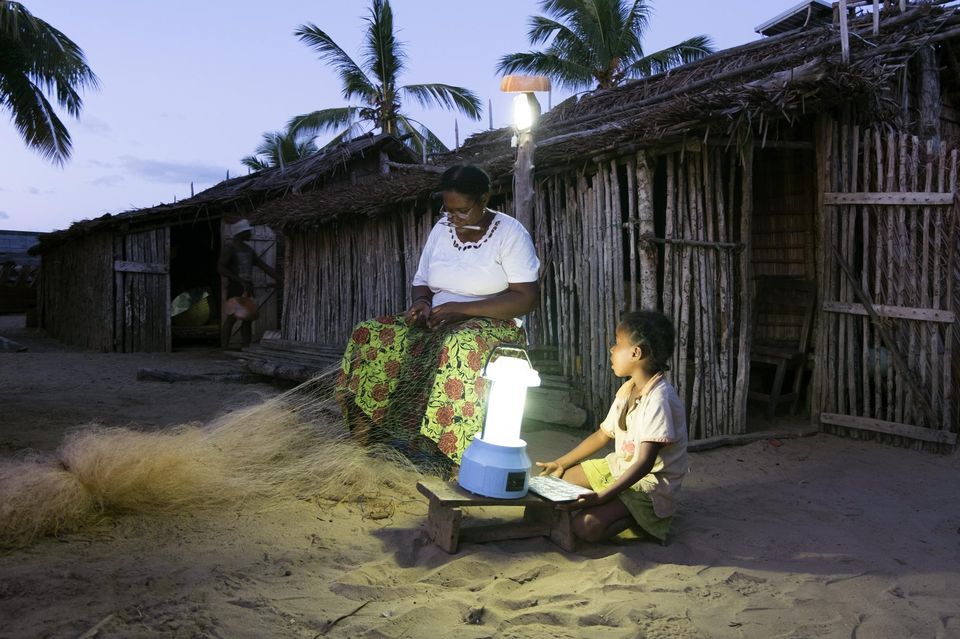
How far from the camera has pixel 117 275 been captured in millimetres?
11695

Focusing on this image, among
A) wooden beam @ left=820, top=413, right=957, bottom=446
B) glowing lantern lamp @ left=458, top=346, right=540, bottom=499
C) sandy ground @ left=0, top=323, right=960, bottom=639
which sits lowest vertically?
sandy ground @ left=0, top=323, right=960, bottom=639

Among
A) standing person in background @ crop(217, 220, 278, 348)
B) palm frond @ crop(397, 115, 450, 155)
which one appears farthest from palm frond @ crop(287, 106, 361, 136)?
standing person in background @ crop(217, 220, 278, 348)

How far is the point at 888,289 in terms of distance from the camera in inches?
187

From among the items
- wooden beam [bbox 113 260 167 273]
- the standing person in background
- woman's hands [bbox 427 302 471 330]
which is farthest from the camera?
wooden beam [bbox 113 260 167 273]

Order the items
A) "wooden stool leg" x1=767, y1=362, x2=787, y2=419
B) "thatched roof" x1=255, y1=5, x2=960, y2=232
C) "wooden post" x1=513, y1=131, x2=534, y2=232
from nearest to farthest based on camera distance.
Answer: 1. "thatched roof" x1=255, y1=5, x2=960, y2=232
2. "wooden post" x1=513, y1=131, x2=534, y2=232
3. "wooden stool leg" x1=767, y1=362, x2=787, y2=419

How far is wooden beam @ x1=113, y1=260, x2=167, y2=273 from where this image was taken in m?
11.7

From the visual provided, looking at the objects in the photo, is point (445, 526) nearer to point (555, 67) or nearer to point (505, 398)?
point (505, 398)

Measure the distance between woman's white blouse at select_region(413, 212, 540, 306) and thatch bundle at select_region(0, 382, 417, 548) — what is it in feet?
2.89

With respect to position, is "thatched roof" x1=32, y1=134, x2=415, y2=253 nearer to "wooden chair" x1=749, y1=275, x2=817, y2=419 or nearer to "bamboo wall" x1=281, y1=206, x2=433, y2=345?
"bamboo wall" x1=281, y1=206, x2=433, y2=345

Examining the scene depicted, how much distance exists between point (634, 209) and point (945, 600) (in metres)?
3.22

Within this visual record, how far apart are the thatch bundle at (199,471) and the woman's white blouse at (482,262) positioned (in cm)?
88

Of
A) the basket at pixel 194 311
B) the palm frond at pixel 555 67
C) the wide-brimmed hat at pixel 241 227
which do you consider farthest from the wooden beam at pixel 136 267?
the palm frond at pixel 555 67

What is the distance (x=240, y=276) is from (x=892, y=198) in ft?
32.4

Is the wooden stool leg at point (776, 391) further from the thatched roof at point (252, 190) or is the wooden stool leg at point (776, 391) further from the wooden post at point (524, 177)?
the thatched roof at point (252, 190)
